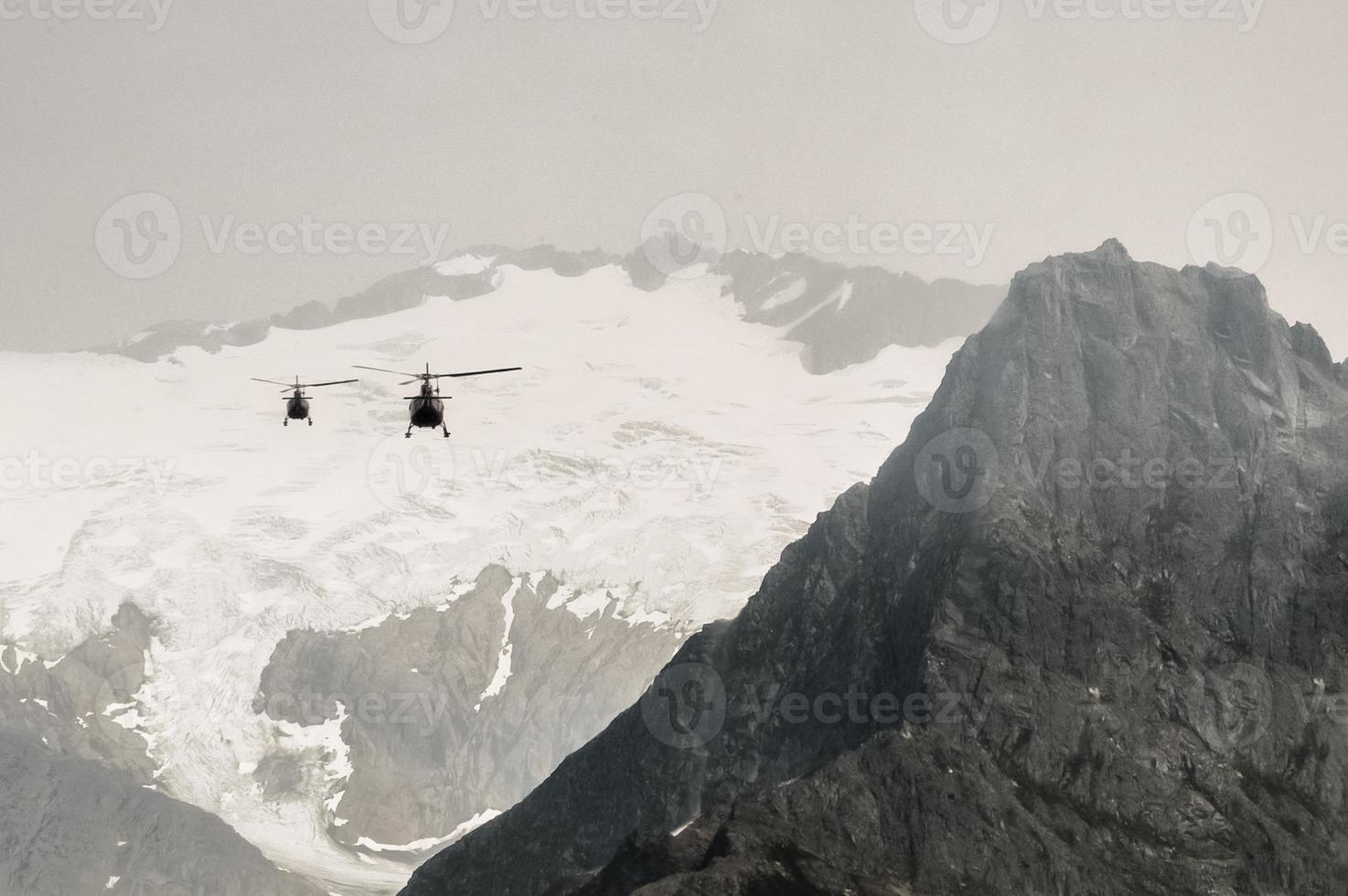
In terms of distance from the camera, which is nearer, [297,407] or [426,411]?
[426,411]

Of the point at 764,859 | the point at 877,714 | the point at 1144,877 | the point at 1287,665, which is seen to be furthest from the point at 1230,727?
the point at 764,859

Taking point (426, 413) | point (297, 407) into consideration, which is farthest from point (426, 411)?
point (297, 407)

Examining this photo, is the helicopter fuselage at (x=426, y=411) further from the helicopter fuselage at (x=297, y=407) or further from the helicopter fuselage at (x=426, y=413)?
the helicopter fuselage at (x=297, y=407)

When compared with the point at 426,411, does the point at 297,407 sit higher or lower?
lower

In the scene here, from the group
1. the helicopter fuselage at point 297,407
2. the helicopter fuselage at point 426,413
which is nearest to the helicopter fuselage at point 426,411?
the helicopter fuselage at point 426,413

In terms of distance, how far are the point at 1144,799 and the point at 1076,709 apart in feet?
46.8

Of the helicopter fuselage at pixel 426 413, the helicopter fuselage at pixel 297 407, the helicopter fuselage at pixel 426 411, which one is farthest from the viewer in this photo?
the helicopter fuselage at pixel 297 407

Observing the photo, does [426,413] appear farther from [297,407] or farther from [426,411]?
[297,407]

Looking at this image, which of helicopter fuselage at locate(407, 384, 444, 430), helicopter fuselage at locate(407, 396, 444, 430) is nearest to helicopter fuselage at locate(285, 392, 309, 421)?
helicopter fuselage at locate(407, 384, 444, 430)

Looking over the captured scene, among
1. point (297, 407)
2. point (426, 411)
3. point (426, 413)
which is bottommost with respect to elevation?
point (297, 407)

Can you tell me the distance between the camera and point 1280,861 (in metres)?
171

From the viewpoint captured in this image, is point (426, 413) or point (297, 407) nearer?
point (426, 413)

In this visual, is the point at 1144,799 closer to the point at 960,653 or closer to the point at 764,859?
the point at 960,653

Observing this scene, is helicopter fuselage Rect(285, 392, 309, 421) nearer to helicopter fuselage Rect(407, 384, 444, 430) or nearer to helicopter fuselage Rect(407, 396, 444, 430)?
helicopter fuselage Rect(407, 384, 444, 430)
